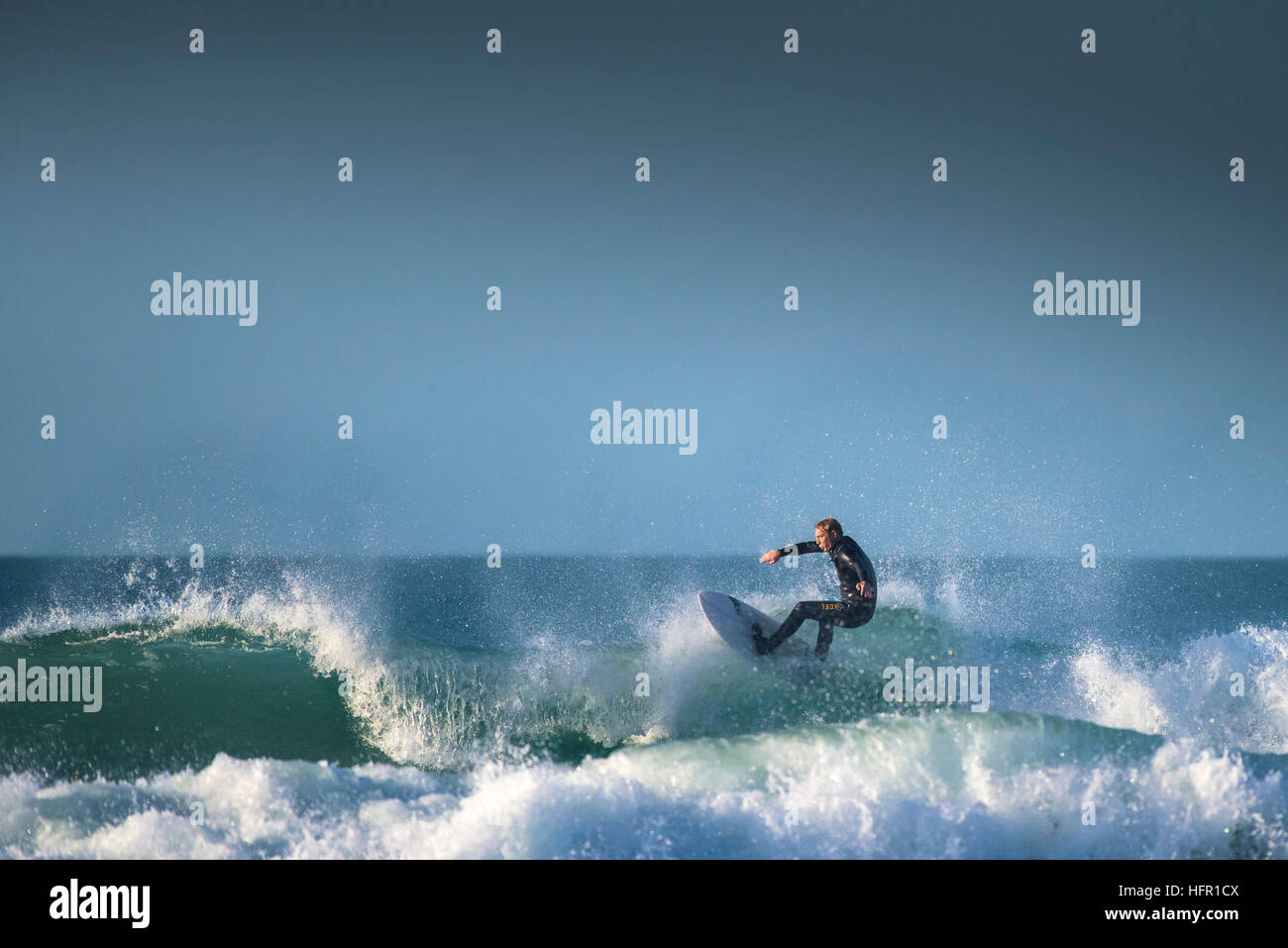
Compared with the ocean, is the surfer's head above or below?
above

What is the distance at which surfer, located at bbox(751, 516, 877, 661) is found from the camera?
9.91 meters

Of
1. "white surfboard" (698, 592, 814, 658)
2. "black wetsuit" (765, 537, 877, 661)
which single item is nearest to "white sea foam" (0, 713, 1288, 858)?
"black wetsuit" (765, 537, 877, 661)

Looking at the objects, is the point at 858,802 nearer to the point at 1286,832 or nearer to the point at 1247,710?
the point at 1286,832

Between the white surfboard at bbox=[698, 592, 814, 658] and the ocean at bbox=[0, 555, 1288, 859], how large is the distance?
230 mm

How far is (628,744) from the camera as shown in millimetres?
9758

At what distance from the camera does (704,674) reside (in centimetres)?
1073

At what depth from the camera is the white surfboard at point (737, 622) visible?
412 inches

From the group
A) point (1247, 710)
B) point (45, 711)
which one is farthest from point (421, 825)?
point (1247, 710)

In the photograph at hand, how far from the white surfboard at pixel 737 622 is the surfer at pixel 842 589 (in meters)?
0.31
